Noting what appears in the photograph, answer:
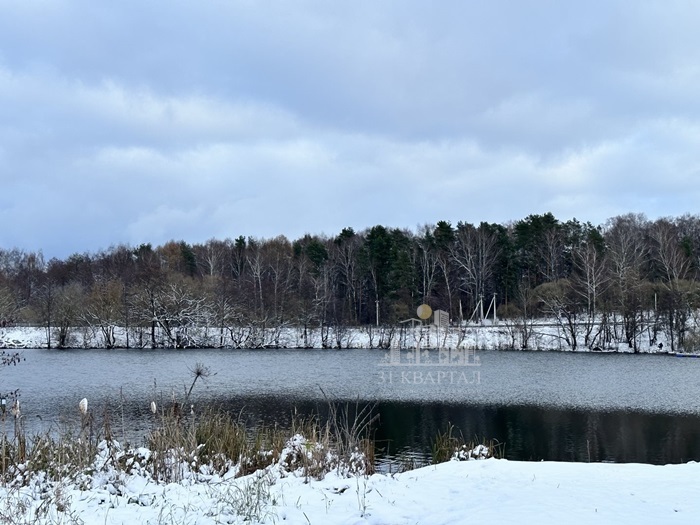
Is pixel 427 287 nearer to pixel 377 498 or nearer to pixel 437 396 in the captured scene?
pixel 437 396

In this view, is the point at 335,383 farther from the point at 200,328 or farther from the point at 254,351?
the point at 200,328

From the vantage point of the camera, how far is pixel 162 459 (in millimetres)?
8719

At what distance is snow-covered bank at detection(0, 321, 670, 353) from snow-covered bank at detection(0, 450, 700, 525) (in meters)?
43.2

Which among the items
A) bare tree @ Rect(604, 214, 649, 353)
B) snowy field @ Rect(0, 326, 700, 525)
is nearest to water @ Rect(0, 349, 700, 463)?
snowy field @ Rect(0, 326, 700, 525)

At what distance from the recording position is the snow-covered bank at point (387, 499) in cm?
605

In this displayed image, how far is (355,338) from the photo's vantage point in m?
56.7

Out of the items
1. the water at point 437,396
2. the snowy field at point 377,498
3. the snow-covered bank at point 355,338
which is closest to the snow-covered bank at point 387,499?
the snowy field at point 377,498

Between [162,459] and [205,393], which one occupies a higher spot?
[162,459]

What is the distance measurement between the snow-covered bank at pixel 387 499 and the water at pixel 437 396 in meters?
3.13

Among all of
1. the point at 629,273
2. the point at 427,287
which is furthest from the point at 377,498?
the point at 427,287

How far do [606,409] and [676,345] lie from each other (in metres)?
29.8

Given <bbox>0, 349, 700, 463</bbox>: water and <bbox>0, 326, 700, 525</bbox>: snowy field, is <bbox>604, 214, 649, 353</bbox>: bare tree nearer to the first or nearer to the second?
<bbox>0, 349, 700, 463</bbox>: water

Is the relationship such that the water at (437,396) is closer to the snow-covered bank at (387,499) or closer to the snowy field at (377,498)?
the snowy field at (377,498)

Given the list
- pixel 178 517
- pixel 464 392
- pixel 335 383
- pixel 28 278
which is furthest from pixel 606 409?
pixel 28 278
